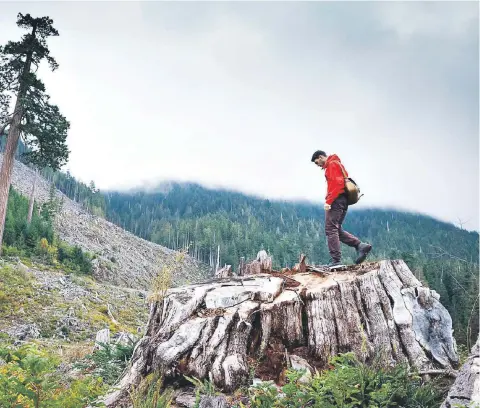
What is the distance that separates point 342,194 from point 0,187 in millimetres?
13783

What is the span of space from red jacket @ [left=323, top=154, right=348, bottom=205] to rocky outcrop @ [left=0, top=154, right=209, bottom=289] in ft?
123

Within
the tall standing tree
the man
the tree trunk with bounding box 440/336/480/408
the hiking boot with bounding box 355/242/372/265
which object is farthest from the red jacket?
the tall standing tree

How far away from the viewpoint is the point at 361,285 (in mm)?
5461

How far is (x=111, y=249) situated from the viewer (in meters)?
64.2

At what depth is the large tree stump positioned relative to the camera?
15.2 feet

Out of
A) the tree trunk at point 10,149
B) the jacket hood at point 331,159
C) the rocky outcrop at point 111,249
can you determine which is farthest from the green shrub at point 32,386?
the rocky outcrop at point 111,249

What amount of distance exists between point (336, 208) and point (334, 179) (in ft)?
1.79

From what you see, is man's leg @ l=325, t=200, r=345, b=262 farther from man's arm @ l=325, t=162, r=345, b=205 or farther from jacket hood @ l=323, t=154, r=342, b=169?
jacket hood @ l=323, t=154, r=342, b=169

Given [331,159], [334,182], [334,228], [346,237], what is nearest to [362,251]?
[346,237]

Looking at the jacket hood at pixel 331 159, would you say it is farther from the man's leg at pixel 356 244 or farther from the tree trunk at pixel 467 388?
the tree trunk at pixel 467 388

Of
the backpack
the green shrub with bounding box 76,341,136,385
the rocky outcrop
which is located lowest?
the rocky outcrop

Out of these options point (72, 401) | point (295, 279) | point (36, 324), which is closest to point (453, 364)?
point (295, 279)

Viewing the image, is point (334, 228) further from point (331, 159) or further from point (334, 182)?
point (331, 159)

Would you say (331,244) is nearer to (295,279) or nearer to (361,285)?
(295,279)
